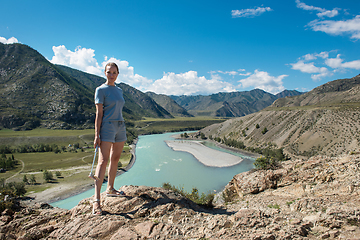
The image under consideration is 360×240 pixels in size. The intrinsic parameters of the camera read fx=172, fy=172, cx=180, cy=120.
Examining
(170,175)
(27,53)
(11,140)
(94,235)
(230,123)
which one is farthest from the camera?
(27,53)

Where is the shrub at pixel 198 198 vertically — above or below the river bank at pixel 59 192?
above

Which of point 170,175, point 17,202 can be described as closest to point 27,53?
point 170,175

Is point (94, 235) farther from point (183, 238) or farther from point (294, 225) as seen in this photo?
point (294, 225)

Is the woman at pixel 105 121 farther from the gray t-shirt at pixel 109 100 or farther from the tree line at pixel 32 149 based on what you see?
the tree line at pixel 32 149

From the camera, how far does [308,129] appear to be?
175 feet

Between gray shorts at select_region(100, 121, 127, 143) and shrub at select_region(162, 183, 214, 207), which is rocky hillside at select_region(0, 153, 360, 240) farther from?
gray shorts at select_region(100, 121, 127, 143)

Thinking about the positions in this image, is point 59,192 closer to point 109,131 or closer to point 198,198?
point 198,198

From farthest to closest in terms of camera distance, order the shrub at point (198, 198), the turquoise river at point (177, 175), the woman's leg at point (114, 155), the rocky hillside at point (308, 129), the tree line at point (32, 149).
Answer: the tree line at point (32, 149)
the rocky hillside at point (308, 129)
the turquoise river at point (177, 175)
the shrub at point (198, 198)
the woman's leg at point (114, 155)

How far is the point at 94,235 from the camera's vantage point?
3.21 m

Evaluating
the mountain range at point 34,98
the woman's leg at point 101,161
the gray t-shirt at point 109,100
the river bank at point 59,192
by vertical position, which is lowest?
the river bank at point 59,192

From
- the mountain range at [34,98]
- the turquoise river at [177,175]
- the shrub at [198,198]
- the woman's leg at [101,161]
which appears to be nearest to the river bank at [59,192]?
the turquoise river at [177,175]

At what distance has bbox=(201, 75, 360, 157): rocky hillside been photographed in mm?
42959

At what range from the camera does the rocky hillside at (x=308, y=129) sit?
141ft

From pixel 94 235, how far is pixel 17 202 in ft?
11.5
